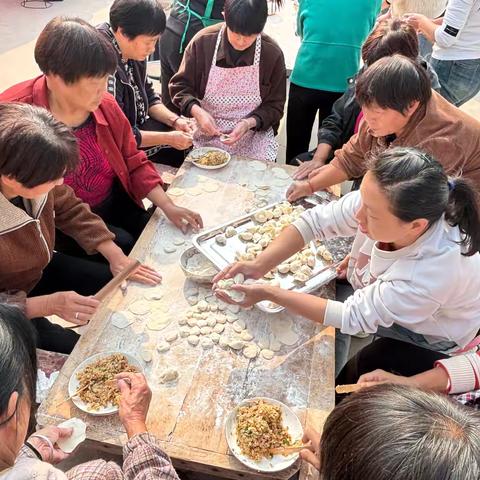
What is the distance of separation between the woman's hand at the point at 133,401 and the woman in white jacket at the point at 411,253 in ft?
1.78

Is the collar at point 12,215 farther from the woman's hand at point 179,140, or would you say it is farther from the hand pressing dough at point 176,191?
the woman's hand at point 179,140

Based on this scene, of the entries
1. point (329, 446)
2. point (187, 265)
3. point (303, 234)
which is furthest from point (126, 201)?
point (329, 446)

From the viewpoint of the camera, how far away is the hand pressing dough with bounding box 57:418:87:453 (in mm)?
1454

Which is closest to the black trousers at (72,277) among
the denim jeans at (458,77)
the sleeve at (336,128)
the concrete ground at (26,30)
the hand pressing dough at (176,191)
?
the hand pressing dough at (176,191)

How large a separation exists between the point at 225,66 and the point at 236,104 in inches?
10.9

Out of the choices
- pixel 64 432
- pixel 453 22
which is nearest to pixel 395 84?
pixel 453 22

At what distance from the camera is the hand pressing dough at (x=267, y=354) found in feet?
5.80

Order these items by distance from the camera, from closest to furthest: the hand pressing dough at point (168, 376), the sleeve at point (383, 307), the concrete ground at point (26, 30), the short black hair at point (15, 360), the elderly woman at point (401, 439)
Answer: the elderly woman at point (401, 439), the short black hair at point (15, 360), the hand pressing dough at point (168, 376), the sleeve at point (383, 307), the concrete ground at point (26, 30)

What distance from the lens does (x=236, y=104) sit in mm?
3336

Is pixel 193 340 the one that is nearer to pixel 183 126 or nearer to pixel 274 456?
pixel 274 456

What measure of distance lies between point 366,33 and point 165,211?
7.41ft

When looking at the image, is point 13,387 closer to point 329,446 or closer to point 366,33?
point 329,446

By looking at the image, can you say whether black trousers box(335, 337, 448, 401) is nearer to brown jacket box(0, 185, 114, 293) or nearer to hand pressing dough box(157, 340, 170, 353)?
hand pressing dough box(157, 340, 170, 353)

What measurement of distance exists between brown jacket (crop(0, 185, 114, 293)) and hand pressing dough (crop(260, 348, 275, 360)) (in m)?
1.06
